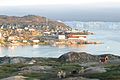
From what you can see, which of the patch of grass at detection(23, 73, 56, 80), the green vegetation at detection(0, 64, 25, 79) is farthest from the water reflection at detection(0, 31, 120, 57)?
the patch of grass at detection(23, 73, 56, 80)

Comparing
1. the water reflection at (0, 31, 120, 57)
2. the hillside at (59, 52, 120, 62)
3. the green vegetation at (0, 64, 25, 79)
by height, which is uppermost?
the green vegetation at (0, 64, 25, 79)

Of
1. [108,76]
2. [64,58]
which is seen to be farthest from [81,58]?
[108,76]

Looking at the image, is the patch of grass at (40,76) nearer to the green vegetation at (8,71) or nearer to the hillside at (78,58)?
the green vegetation at (8,71)

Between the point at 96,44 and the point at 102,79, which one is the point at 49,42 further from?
the point at 102,79

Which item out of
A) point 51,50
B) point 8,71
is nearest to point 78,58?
point 8,71

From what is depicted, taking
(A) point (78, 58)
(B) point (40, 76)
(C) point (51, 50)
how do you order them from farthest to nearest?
(C) point (51, 50) → (A) point (78, 58) → (B) point (40, 76)

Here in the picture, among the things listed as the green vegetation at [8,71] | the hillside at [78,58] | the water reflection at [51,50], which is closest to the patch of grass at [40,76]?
the green vegetation at [8,71]

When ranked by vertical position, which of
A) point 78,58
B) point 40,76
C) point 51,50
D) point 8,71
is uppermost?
point 40,76

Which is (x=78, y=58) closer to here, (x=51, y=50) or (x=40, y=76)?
(x=40, y=76)

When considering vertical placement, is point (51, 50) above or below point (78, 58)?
below

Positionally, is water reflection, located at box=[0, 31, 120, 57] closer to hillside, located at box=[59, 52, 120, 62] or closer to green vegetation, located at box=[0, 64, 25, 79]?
hillside, located at box=[59, 52, 120, 62]

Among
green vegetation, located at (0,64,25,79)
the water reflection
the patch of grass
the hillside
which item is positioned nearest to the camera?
the patch of grass
